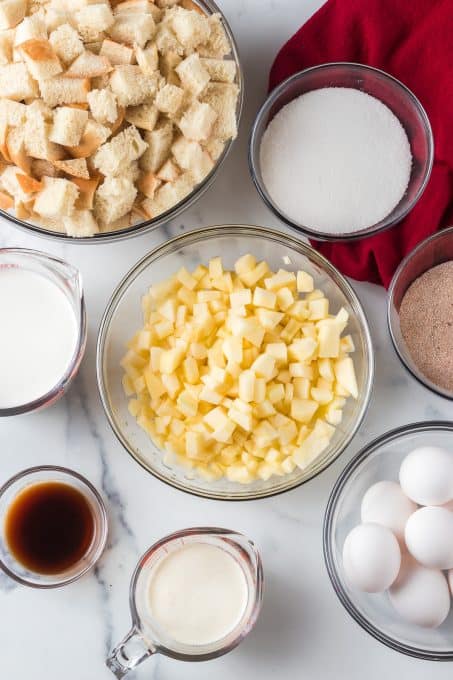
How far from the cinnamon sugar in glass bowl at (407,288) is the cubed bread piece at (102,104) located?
28.2 inches

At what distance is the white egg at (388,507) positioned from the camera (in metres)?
1.70

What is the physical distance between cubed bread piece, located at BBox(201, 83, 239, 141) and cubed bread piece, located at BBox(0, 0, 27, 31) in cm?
41

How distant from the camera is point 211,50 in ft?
5.49

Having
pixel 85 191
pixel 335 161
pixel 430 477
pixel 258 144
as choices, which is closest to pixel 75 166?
pixel 85 191

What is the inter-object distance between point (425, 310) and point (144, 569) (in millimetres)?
863

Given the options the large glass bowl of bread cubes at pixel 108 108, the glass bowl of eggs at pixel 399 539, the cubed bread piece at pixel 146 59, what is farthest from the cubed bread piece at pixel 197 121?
the glass bowl of eggs at pixel 399 539

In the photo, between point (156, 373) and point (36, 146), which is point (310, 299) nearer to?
point (156, 373)

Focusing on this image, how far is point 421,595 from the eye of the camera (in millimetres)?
1618

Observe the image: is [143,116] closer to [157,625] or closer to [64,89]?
[64,89]

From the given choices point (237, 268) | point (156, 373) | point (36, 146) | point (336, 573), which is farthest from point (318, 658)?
point (36, 146)

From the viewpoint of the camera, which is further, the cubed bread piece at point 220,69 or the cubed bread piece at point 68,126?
the cubed bread piece at point 220,69

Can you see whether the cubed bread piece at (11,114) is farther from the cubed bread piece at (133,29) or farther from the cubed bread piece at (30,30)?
the cubed bread piece at (133,29)

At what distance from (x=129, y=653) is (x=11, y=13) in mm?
1354

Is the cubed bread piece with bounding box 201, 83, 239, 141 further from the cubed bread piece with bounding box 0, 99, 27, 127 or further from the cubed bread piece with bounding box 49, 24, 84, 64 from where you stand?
the cubed bread piece with bounding box 0, 99, 27, 127
